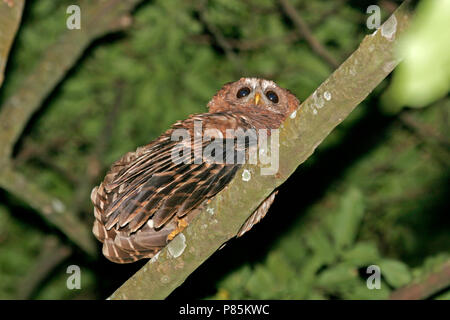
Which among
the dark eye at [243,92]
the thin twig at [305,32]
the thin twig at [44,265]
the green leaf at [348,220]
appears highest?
the thin twig at [305,32]

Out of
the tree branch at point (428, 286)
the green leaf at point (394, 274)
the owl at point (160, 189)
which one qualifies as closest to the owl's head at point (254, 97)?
the owl at point (160, 189)

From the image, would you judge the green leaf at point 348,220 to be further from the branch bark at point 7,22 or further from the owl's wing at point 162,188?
the branch bark at point 7,22

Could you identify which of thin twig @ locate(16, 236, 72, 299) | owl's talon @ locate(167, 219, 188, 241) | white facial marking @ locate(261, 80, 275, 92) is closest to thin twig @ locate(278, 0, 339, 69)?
white facial marking @ locate(261, 80, 275, 92)

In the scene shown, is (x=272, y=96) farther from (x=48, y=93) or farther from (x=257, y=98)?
(x=48, y=93)

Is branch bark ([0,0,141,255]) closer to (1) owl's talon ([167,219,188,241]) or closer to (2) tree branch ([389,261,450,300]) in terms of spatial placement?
(1) owl's talon ([167,219,188,241])

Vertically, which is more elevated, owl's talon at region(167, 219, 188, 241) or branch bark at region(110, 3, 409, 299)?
owl's talon at region(167, 219, 188, 241)

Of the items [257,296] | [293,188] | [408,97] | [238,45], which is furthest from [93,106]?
[408,97]

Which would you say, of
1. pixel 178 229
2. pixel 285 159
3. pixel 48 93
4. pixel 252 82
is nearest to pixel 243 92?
pixel 252 82

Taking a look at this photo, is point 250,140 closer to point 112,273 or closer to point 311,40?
point 311,40
